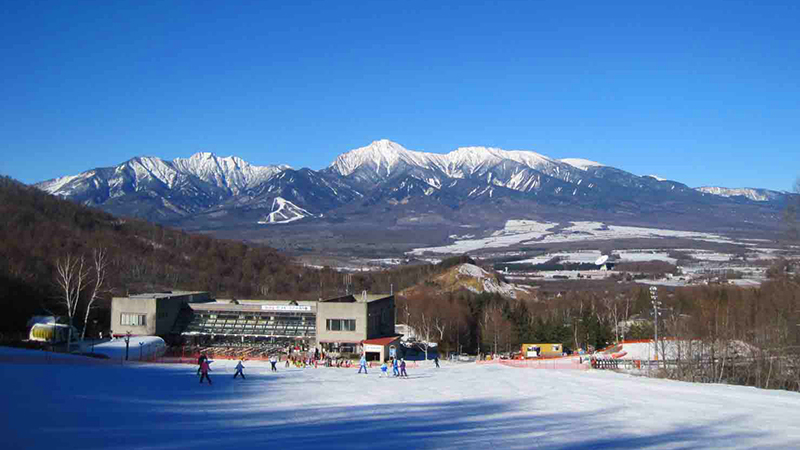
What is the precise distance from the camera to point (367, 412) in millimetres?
18391

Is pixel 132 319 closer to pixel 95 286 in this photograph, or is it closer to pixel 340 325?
pixel 340 325

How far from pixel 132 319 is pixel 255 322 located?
311 inches

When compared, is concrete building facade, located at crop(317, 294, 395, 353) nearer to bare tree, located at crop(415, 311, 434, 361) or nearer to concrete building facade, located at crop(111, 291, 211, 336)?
concrete building facade, located at crop(111, 291, 211, 336)

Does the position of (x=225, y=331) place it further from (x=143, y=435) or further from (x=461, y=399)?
(x=143, y=435)

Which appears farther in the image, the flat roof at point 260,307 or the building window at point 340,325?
the flat roof at point 260,307

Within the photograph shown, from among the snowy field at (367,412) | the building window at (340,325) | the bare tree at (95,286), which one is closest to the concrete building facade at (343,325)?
the building window at (340,325)

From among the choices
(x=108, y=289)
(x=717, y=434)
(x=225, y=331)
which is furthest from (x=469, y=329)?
(x=717, y=434)

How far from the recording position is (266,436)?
14.9m

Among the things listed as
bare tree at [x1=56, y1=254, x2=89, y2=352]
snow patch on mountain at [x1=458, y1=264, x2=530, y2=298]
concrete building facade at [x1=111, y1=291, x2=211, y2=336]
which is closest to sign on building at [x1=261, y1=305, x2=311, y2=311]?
concrete building facade at [x1=111, y1=291, x2=211, y2=336]

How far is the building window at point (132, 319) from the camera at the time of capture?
149 ft

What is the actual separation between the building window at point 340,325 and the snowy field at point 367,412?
17.7 meters

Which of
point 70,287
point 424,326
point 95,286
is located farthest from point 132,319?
point 424,326

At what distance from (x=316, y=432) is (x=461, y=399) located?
7.00m

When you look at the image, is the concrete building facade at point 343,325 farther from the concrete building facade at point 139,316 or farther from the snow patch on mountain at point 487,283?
the snow patch on mountain at point 487,283
